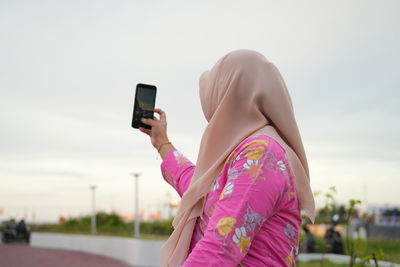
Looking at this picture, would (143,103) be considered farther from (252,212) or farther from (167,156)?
(252,212)

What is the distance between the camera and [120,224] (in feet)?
62.8

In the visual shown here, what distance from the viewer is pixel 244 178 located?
127 centimetres

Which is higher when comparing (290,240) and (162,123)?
(162,123)

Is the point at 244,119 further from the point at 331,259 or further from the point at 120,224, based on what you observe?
the point at 120,224

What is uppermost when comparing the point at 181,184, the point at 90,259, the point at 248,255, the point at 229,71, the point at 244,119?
the point at 229,71

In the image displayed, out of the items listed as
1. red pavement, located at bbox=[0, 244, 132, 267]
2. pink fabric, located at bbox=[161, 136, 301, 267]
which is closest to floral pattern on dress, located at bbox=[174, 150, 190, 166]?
pink fabric, located at bbox=[161, 136, 301, 267]

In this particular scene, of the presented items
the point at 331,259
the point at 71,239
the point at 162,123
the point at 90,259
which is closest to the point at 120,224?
the point at 71,239

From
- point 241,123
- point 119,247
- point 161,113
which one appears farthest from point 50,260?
point 241,123

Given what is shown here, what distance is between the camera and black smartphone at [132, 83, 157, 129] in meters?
2.01

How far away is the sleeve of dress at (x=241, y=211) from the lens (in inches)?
49.1

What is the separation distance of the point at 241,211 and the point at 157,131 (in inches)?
34.2

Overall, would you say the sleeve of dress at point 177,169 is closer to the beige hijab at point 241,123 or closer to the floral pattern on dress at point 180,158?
the floral pattern on dress at point 180,158

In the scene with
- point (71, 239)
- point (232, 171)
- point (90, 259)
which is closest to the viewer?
point (232, 171)

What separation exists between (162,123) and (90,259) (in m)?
12.0
